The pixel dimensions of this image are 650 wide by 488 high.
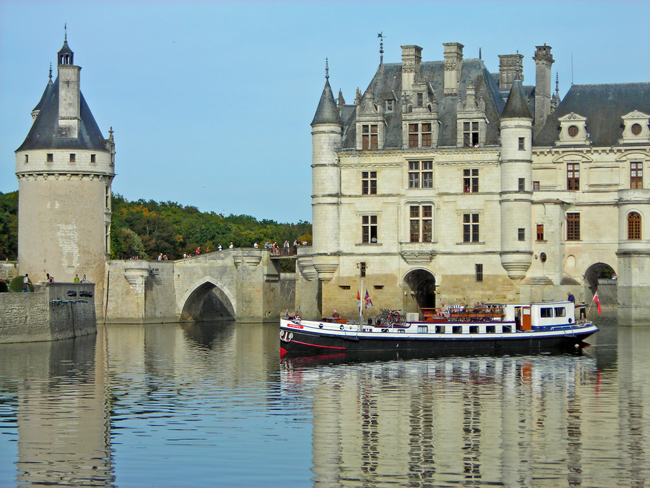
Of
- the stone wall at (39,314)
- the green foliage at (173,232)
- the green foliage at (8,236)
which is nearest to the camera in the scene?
the stone wall at (39,314)

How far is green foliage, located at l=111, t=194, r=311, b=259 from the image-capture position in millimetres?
90438

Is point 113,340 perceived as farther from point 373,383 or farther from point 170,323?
point 373,383

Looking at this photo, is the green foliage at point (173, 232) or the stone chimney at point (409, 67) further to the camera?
the green foliage at point (173, 232)

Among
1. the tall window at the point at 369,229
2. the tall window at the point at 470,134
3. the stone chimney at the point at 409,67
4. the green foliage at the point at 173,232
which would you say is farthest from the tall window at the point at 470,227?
the green foliage at the point at 173,232

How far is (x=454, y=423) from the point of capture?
28719mm

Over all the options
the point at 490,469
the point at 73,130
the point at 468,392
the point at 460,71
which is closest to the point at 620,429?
the point at 490,469

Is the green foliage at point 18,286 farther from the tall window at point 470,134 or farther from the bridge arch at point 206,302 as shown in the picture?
the tall window at point 470,134

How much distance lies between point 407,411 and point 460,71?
36960mm

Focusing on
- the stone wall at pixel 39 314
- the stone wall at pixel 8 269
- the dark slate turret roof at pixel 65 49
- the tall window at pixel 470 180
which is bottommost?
the stone wall at pixel 39 314

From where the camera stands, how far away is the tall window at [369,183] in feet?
211

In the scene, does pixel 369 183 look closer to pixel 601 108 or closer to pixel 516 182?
pixel 516 182

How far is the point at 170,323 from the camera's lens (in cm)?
7488

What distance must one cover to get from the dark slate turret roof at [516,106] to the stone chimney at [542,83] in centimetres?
288

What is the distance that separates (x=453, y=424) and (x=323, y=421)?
3261 mm
